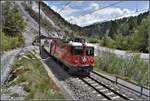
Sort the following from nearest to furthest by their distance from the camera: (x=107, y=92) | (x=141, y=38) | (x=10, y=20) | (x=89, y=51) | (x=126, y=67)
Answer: (x=107, y=92), (x=89, y=51), (x=126, y=67), (x=141, y=38), (x=10, y=20)

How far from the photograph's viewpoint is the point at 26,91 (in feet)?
50.0

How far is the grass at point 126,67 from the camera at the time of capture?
73.2 ft

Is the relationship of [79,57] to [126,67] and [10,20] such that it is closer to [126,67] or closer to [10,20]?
[126,67]

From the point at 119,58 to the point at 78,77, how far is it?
22.3 feet

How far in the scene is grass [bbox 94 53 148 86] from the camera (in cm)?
2230

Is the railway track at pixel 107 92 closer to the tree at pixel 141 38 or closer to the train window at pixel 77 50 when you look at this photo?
the train window at pixel 77 50

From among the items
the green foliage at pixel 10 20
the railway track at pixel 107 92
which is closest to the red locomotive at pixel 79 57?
the railway track at pixel 107 92

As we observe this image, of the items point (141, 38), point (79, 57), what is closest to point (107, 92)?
point (79, 57)

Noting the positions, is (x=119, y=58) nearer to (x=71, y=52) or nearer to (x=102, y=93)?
(x=71, y=52)

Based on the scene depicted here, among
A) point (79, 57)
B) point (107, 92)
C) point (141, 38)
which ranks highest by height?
point (141, 38)

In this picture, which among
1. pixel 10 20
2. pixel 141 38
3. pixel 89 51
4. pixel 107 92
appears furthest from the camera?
pixel 10 20

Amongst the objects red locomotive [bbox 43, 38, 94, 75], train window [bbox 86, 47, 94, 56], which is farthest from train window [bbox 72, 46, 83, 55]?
train window [bbox 86, 47, 94, 56]

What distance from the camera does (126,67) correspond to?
2497cm

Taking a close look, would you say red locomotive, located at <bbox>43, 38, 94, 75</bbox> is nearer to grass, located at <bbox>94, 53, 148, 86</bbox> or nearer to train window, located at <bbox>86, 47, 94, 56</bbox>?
train window, located at <bbox>86, 47, 94, 56</bbox>
